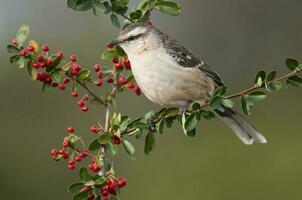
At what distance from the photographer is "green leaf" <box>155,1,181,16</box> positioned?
4.58 meters

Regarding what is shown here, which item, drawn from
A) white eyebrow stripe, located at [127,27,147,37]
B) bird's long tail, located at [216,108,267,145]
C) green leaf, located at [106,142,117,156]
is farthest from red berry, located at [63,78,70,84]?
bird's long tail, located at [216,108,267,145]

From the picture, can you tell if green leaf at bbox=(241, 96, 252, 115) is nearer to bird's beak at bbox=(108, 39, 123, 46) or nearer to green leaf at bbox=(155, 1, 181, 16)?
green leaf at bbox=(155, 1, 181, 16)

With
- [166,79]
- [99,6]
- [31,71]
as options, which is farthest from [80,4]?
[166,79]

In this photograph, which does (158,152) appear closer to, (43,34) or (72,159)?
(43,34)

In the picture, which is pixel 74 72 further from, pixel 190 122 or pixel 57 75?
pixel 190 122

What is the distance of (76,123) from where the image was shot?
10.6 meters

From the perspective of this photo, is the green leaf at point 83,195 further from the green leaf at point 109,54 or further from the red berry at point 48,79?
Result: the green leaf at point 109,54

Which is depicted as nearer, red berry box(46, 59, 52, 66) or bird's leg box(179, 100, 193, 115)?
red berry box(46, 59, 52, 66)

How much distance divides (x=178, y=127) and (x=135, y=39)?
14.7ft

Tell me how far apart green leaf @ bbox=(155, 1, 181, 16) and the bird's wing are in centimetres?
108

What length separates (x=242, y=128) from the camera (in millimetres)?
5730

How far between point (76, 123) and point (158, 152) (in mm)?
1722

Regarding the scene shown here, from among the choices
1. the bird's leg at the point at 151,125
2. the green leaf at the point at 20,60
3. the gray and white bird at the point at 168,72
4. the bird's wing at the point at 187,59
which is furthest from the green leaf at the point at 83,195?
the bird's wing at the point at 187,59

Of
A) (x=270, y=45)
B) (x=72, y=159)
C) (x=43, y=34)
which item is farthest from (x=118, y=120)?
(x=270, y=45)
